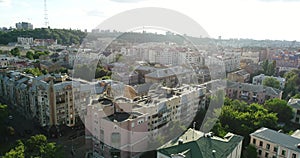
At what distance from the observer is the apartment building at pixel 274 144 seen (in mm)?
5303

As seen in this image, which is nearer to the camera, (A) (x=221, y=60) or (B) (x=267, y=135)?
(B) (x=267, y=135)

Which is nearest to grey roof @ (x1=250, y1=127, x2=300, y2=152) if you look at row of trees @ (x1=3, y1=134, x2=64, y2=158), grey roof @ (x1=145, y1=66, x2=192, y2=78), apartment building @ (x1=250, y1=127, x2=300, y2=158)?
apartment building @ (x1=250, y1=127, x2=300, y2=158)

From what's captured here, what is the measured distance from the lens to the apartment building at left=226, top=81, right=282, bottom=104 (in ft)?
33.6

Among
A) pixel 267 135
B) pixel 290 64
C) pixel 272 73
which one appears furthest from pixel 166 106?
pixel 290 64

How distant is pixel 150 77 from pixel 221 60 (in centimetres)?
647

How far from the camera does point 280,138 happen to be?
5660 mm

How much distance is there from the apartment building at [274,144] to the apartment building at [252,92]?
485 centimetres

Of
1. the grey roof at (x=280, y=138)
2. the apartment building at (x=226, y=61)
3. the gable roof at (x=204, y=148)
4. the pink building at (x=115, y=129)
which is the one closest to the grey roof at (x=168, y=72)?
the apartment building at (x=226, y=61)

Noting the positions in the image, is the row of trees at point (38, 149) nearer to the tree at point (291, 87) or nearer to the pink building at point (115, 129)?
the pink building at point (115, 129)

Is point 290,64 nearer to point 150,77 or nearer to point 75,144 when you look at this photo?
point 150,77

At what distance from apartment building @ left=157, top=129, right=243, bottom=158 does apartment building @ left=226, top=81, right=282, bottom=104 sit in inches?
244

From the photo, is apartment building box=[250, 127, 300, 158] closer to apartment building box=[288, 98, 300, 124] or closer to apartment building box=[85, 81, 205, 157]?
apartment building box=[85, 81, 205, 157]

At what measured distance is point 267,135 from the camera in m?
5.82

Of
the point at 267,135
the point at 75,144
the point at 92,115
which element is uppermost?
the point at 92,115
